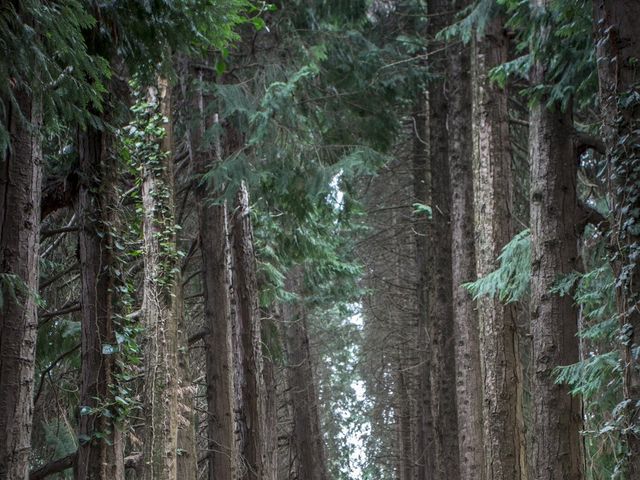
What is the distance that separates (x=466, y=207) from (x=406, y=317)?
37.5 feet

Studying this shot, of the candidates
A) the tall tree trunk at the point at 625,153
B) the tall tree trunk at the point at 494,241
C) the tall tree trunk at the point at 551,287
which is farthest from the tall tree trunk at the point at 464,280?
the tall tree trunk at the point at 625,153

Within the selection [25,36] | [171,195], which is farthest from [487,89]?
[25,36]

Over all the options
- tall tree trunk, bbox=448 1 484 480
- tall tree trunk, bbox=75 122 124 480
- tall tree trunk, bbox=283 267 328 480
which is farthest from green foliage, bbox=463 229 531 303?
tall tree trunk, bbox=283 267 328 480

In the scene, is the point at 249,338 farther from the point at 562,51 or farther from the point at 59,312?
the point at 562,51

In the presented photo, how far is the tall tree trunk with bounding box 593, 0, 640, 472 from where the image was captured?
5.70 m

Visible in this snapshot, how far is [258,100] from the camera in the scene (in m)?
12.6

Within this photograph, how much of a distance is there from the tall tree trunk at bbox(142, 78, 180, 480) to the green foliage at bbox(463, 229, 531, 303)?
11.4 feet

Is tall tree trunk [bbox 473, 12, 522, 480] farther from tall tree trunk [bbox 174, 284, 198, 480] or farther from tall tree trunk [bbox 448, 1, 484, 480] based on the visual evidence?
tall tree trunk [bbox 174, 284, 198, 480]

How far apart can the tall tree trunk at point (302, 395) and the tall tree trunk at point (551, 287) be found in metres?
11.9

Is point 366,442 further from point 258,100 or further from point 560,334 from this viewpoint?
point 560,334

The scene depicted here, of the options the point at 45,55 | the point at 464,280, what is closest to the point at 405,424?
the point at 464,280

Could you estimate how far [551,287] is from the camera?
335 inches

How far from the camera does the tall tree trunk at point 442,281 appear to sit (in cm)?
1459

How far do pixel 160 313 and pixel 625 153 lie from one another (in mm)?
5146
